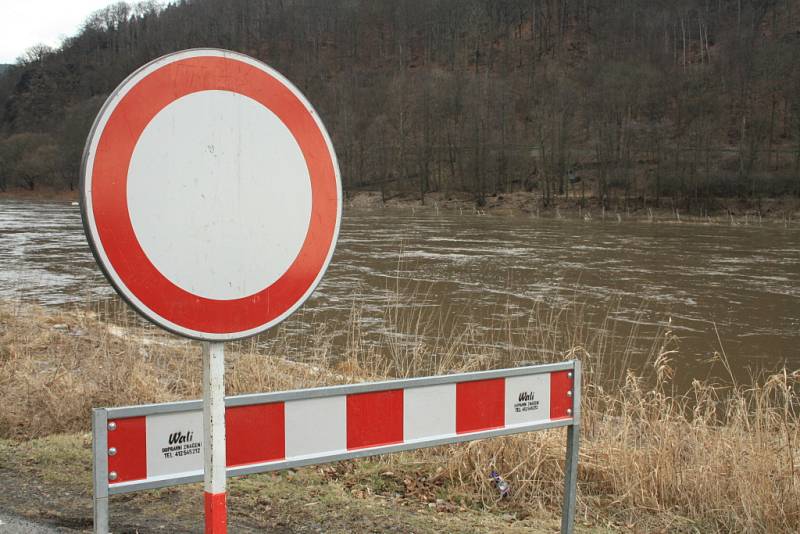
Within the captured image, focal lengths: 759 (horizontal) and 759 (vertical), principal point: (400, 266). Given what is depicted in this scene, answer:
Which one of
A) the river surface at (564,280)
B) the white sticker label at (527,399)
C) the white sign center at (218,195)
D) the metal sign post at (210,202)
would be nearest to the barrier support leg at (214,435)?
the metal sign post at (210,202)

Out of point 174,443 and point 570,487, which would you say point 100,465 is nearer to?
point 174,443

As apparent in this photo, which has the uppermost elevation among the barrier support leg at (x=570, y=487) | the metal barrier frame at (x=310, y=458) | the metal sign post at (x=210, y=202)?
the metal sign post at (x=210, y=202)

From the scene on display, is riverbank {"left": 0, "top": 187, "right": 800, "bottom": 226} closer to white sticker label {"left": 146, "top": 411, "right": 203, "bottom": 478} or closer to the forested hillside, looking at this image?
the forested hillside

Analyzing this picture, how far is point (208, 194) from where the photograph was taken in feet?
6.01

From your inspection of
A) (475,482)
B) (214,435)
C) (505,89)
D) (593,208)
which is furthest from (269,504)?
(505,89)

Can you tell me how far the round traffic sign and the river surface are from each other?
7.28m

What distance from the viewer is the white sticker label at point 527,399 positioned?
276 centimetres

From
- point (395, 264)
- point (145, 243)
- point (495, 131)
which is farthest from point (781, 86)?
point (145, 243)

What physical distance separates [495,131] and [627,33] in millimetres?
42145

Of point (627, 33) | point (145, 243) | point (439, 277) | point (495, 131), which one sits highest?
point (627, 33)

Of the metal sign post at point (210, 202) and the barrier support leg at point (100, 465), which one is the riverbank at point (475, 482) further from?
the metal sign post at point (210, 202)

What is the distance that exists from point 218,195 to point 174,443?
79cm

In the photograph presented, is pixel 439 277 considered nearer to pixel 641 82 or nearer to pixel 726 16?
pixel 641 82

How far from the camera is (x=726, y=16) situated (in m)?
99.1
